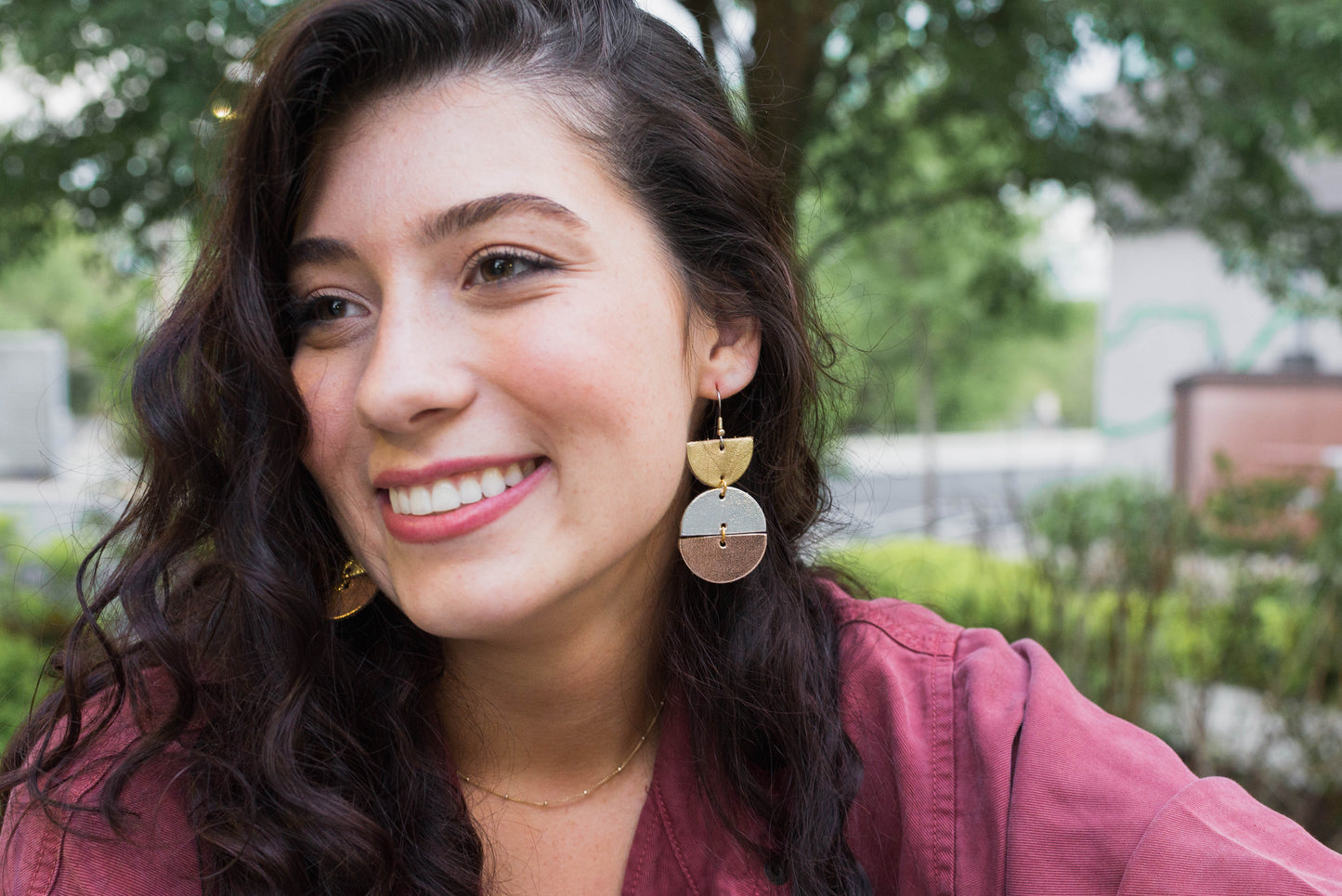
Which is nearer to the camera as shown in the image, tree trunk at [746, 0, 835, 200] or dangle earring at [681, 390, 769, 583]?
dangle earring at [681, 390, 769, 583]

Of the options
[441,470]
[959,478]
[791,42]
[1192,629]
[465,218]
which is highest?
[791,42]

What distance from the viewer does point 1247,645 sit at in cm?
429

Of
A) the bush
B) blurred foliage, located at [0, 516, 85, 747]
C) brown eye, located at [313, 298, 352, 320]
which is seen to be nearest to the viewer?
brown eye, located at [313, 298, 352, 320]

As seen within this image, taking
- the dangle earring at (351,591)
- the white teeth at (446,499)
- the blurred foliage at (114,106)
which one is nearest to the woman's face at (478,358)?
the white teeth at (446,499)

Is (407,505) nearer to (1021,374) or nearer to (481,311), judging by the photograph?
(481,311)

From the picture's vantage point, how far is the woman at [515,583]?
4.94 feet

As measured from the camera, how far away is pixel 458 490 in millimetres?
1507

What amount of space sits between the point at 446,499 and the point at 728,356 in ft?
1.97

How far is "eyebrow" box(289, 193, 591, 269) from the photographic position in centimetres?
149

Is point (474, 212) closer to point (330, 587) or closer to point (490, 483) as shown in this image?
point (490, 483)

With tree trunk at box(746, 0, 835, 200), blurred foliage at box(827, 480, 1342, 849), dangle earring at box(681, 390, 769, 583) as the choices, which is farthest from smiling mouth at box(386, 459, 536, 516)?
tree trunk at box(746, 0, 835, 200)

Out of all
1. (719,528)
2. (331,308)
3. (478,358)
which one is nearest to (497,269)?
(478,358)

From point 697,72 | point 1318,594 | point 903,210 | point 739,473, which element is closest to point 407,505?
point 739,473

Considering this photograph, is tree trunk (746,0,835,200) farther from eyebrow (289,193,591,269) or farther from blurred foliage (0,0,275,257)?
eyebrow (289,193,591,269)
